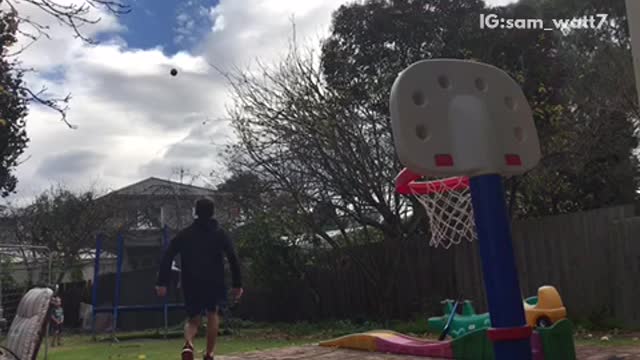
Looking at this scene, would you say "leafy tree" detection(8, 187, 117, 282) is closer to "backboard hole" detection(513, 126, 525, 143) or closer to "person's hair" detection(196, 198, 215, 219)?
"person's hair" detection(196, 198, 215, 219)

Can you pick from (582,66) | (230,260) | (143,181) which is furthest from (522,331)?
(143,181)

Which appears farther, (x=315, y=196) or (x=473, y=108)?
(x=315, y=196)

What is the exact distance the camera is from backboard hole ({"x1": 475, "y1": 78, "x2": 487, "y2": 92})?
2547mm

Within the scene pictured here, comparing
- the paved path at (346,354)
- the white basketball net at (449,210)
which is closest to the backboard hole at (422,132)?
the white basketball net at (449,210)

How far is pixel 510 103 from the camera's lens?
2.60m

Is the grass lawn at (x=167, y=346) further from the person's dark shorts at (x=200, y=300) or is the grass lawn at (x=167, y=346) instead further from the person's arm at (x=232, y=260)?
the person's dark shorts at (x=200, y=300)

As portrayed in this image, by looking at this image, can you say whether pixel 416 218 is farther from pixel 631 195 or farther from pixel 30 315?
pixel 30 315

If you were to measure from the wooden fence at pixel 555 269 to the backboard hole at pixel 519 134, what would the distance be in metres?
7.78

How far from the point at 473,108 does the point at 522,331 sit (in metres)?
0.79

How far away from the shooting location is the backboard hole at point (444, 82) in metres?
2.49

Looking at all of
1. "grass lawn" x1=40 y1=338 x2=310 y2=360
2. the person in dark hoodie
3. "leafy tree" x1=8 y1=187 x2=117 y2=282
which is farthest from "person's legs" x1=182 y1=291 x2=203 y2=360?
"leafy tree" x1=8 y1=187 x2=117 y2=282

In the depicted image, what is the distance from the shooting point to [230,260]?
21.7 ft

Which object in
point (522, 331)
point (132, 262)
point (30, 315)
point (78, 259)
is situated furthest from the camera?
point (78, 259)

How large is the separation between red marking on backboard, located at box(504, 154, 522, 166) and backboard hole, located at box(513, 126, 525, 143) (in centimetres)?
7
